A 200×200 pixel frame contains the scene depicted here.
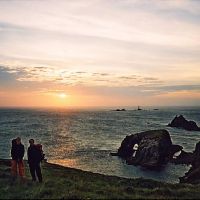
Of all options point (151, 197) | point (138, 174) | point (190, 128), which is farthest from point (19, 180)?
point (190, 128)

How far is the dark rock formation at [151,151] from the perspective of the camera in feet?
201

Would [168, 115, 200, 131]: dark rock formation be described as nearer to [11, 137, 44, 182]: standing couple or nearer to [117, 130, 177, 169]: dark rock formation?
[117, 130, 177, 169]: dark rock formation

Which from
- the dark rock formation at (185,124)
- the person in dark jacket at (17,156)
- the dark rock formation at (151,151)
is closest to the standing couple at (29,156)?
the person in dark jacket at (17,156)

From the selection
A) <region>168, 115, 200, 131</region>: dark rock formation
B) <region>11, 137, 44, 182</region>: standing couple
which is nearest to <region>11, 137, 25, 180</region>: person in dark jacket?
<region>11, 137, 44, 182</region>: standing couple

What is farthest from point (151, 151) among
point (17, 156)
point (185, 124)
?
point (185, 124)

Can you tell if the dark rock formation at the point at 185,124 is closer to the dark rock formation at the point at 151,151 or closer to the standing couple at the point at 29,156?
the dark rock formation at the point at 151,151

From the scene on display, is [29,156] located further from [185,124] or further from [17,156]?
[185,124]

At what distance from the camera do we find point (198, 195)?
19.6m

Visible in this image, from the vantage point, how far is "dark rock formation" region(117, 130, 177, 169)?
61125 millimetres

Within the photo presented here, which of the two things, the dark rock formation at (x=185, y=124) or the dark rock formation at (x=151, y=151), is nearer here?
the dark rock formation at (x=151, y=151)

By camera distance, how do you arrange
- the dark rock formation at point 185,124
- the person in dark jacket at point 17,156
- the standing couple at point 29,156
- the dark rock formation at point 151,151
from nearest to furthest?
1. the standing couple at point 29,156
2. the person in dark jacket at point 17,156
3. the dark rock formation at point 151,151
4. the dark rock formation at point 185,124

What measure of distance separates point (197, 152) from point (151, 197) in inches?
1708

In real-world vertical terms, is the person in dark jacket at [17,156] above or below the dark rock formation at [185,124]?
above

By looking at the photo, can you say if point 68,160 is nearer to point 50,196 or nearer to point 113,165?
point 113,165
